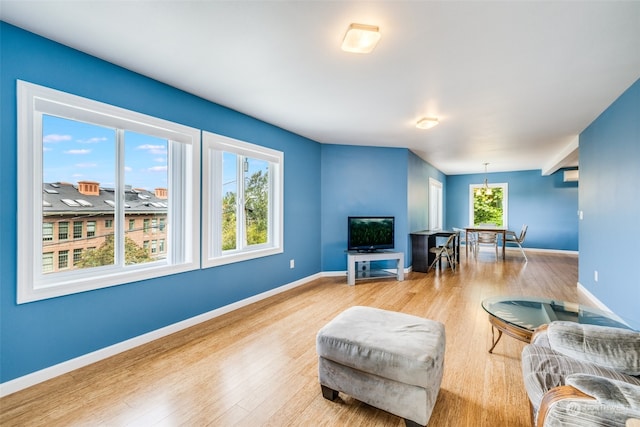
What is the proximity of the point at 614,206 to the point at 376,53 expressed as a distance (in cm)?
323

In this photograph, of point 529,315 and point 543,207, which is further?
point 543,207

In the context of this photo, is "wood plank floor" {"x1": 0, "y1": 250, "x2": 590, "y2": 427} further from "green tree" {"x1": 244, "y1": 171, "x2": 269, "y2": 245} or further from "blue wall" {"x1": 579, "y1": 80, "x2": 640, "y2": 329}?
"blue wall" {"x1": 579, "y1": 80, "x2": 640, "y2": 329}

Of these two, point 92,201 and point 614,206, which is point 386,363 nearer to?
point 92,201

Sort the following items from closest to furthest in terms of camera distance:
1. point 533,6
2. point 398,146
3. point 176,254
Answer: point 533,6 → point 176,254 → point 398,146

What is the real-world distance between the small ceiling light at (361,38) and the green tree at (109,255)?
249cm

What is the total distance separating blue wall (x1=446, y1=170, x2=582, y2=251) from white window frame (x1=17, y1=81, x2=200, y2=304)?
8903mm

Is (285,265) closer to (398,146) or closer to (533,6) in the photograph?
(398,146)

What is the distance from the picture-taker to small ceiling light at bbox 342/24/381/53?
1.82 meters

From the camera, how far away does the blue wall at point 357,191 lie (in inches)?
200

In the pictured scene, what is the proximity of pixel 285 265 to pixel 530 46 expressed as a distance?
143 inches

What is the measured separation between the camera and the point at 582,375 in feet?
3.71

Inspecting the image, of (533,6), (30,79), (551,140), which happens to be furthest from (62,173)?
(551,140)

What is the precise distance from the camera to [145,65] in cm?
237

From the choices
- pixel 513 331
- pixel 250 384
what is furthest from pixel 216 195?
pixel 513 331
